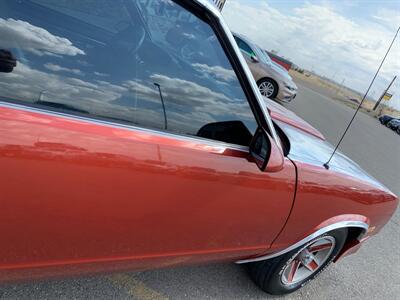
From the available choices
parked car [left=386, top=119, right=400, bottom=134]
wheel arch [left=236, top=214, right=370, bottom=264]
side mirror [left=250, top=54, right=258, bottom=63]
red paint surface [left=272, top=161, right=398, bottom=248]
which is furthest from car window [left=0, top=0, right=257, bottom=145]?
parked car [left=386, top=119, right=400, bottom=134]

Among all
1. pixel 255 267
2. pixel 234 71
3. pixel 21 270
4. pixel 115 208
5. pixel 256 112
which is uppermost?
pixel 234 71

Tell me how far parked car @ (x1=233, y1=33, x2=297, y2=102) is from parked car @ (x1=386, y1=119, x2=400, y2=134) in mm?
18236

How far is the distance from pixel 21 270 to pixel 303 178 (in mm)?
1462

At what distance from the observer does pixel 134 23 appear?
1584mm

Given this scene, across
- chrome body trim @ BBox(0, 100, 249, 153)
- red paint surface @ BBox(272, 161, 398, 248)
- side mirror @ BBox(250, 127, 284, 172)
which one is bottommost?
red paint surface @ BBox(272, 161, 398, 248)

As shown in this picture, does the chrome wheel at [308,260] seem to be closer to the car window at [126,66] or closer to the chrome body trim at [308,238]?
the chrome body trim at [308,238]

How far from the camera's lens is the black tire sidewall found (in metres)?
2.45

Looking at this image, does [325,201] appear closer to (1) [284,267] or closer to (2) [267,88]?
(1) [284,267]

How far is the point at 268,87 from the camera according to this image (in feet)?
34.5

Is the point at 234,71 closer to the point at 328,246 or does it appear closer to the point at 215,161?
the point at 215,161

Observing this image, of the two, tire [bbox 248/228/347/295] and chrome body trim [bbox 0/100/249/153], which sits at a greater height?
chrome body trim [bbox 0/100/249/153]

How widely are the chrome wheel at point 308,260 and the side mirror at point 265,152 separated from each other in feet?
3.41

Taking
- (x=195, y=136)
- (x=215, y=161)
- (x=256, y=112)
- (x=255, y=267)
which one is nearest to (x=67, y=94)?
(x=195, y=136)

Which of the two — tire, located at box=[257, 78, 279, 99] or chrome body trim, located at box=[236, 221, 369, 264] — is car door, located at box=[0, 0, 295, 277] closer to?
chrome body trim, located at box=[236, 221, 369, 264]
